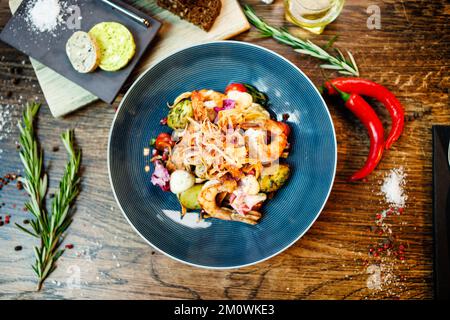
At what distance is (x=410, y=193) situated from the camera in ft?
6.91

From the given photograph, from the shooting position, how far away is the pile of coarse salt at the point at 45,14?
7.26 ft

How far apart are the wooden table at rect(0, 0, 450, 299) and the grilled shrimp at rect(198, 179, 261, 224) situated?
302 mm

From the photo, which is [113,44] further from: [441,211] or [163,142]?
[441,211]

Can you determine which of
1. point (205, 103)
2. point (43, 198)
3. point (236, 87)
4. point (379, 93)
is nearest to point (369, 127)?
point (379, 93)

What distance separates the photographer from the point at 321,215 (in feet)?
6.95

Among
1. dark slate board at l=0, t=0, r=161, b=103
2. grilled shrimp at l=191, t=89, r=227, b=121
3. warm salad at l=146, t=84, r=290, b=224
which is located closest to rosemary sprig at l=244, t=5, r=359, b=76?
warm salad at l=146, t=84, r=290, b=224

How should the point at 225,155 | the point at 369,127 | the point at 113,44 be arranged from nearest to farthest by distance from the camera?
the point at 225,155, the point at 369,127, the point at 113,44

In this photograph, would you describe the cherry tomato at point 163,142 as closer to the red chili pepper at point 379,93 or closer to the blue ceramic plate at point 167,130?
the blue ceramic plate at point 167,130

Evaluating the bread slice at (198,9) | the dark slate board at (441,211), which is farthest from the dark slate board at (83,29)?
the dark slate board at (441,211)

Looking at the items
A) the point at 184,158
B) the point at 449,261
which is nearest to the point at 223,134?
the point at 184,158

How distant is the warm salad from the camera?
1954 millimetres

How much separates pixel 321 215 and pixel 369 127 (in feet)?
1.65

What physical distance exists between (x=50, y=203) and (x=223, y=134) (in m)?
1.04
